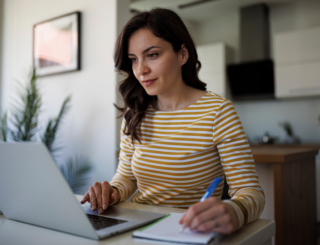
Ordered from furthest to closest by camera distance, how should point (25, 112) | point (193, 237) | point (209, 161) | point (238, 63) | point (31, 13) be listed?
1. point (238, 63)
2. point (31, 13)
3. point (25, 112)
4. point (209, 161)
5. point (193, 237)

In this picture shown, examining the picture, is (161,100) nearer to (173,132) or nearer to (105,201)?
(173,132)

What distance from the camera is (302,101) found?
4.23m

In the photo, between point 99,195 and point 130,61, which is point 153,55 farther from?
point 99,195

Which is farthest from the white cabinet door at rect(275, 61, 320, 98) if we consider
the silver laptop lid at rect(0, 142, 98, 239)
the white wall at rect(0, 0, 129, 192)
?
the silver laptop lid at rect(0, 142, 98, 239)

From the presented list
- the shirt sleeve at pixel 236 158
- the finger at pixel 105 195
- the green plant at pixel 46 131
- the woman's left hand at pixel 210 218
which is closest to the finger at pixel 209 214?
the woman's left hand at pixel 210 218

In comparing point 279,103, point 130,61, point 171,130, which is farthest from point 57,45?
point 279,103

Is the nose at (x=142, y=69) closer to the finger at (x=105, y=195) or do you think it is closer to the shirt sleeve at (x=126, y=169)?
the shirt sleeve at (x=126, y=169)

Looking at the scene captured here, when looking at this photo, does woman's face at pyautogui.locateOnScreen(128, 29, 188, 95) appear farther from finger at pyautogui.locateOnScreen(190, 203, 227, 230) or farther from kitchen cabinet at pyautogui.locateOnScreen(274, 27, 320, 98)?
kitchen cabinet at pyautogui.locateOnScreen(274, 27, 320, 98)

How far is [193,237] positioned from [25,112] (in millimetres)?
2394

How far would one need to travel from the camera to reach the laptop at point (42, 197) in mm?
599

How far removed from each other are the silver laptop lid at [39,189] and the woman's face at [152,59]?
1.70ft

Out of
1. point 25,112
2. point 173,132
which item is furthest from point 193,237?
point 25,112

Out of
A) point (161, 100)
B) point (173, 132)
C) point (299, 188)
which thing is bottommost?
point (299, 188)

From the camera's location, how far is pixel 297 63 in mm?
3949
